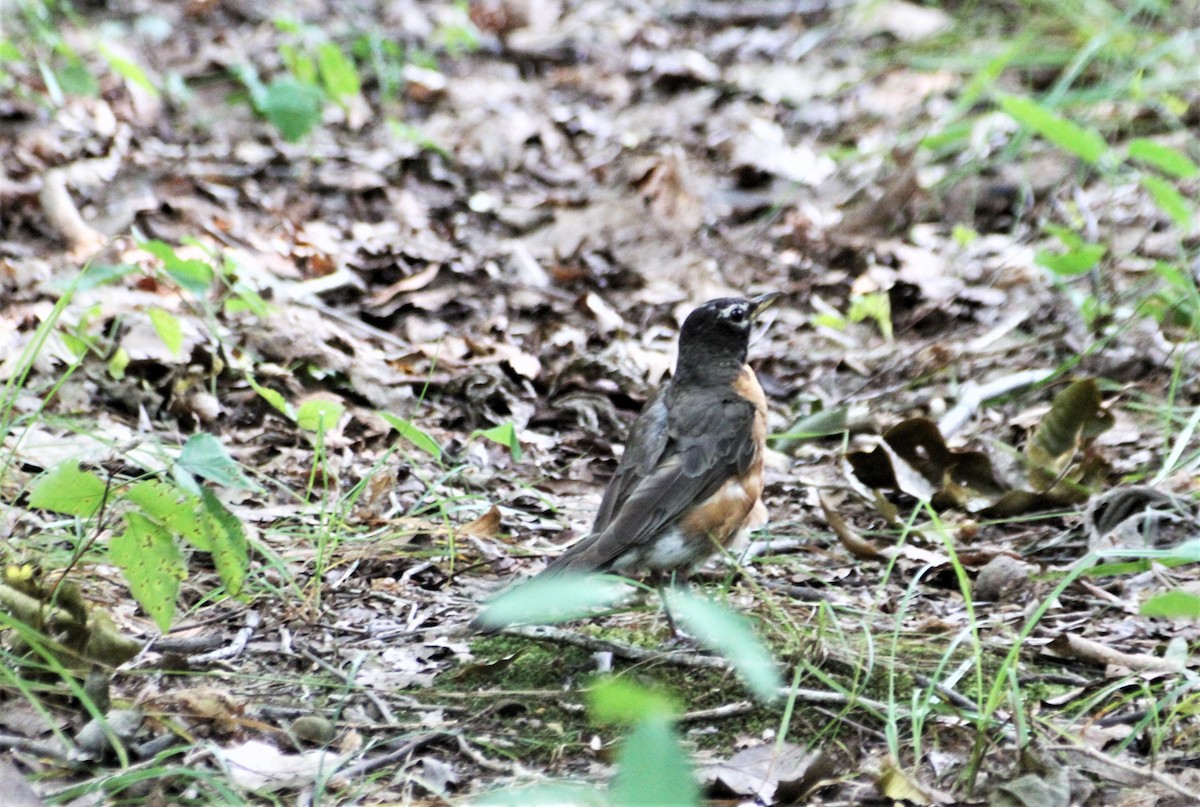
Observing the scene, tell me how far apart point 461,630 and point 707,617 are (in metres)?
2.30

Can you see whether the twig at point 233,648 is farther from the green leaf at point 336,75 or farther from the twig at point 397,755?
the green leaf at point 336,75

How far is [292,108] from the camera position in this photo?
29.4ft

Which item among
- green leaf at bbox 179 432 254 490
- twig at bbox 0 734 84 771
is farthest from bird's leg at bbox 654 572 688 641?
twig at bbox 0 734 84 771

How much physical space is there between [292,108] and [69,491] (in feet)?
20.2

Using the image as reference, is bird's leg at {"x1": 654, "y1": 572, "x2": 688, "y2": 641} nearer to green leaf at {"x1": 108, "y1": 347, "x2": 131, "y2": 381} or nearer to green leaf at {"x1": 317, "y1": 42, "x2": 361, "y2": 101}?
green leaf at {"x1": 108, "y1": 347, "x2": 131, "y2": 381}

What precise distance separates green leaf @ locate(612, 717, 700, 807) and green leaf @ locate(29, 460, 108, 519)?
2.17 meters

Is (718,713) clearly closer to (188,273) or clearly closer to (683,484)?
(683,484)

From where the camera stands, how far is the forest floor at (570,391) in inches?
125

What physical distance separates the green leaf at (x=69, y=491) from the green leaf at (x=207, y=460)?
0.69 feet

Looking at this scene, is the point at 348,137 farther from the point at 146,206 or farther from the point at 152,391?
the point at 152,391

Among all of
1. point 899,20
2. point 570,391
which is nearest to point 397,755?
point 570,391

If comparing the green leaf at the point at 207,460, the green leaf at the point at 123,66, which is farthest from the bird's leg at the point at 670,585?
the green leaf at the point at 123,66

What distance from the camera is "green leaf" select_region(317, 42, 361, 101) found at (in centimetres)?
966

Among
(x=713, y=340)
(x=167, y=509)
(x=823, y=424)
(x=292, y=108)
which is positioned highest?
(x=292, y=108)
